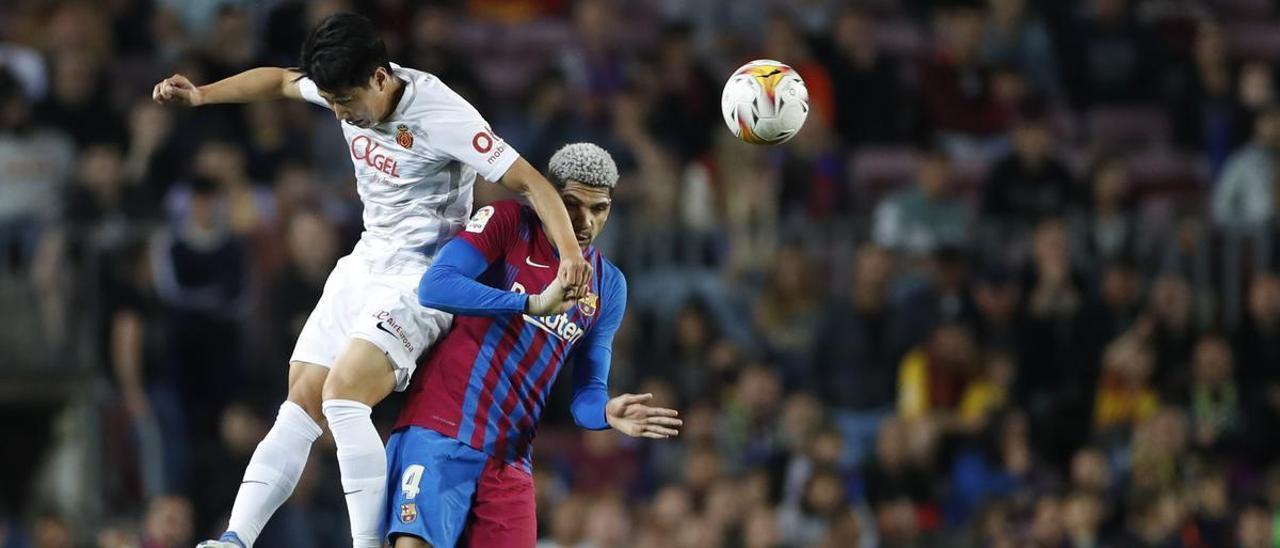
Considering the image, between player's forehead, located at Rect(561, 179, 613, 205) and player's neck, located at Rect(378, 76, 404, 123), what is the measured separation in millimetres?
716

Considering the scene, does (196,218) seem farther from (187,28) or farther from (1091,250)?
(1091,250)

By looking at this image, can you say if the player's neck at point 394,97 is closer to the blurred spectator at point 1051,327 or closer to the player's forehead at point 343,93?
the player's forehead at point 343,93

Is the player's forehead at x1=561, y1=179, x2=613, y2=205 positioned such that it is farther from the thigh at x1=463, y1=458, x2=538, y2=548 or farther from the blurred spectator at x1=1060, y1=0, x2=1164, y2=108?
the blurred spectator at x1=1060, y1=0, x2=1164, y2=108

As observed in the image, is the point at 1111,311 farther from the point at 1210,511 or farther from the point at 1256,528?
the point at 1256,528

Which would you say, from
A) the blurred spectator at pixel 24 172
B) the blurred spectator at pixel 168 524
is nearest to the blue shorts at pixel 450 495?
the blurred spectator at pixel 168 524

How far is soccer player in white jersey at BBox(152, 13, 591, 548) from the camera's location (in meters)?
7.37

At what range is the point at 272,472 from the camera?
770cm

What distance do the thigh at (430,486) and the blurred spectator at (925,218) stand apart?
22.1 ft

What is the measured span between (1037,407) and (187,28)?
6687 millimetres

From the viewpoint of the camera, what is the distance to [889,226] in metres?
14.1

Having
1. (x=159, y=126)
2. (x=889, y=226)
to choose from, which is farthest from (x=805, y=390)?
(x=159, y=126)

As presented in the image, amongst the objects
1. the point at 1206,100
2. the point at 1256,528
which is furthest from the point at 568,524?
the point at 1206,100

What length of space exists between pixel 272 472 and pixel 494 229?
1262 mm

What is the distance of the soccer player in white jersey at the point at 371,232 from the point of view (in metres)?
7.37
